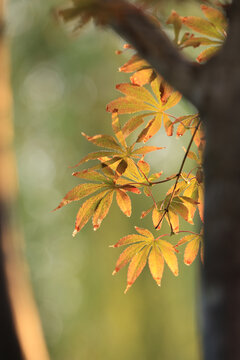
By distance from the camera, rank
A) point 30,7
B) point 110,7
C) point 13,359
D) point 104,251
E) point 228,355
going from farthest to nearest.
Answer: point 104,251
point 30,7
point 13,359
point 110,7
point 228,355

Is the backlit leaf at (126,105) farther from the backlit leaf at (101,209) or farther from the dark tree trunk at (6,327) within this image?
the dark tree trunk at (6,327)

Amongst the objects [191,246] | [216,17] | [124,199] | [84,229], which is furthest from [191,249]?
[84,229]

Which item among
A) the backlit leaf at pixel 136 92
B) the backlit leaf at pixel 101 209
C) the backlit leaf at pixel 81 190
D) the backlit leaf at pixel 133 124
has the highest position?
the backlit leaf at pixel 136 92

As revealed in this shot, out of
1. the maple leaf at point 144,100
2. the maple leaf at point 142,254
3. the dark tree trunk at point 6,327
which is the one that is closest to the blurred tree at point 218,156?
the maple leaf at point 144,100

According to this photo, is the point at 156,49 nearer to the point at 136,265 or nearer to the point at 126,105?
the point at 126,105

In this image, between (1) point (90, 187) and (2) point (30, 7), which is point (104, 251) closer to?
(2) point (30, 7)

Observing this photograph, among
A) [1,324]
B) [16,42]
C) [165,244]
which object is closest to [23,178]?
[16,42]

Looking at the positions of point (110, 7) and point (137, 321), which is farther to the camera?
point (137, 321)
